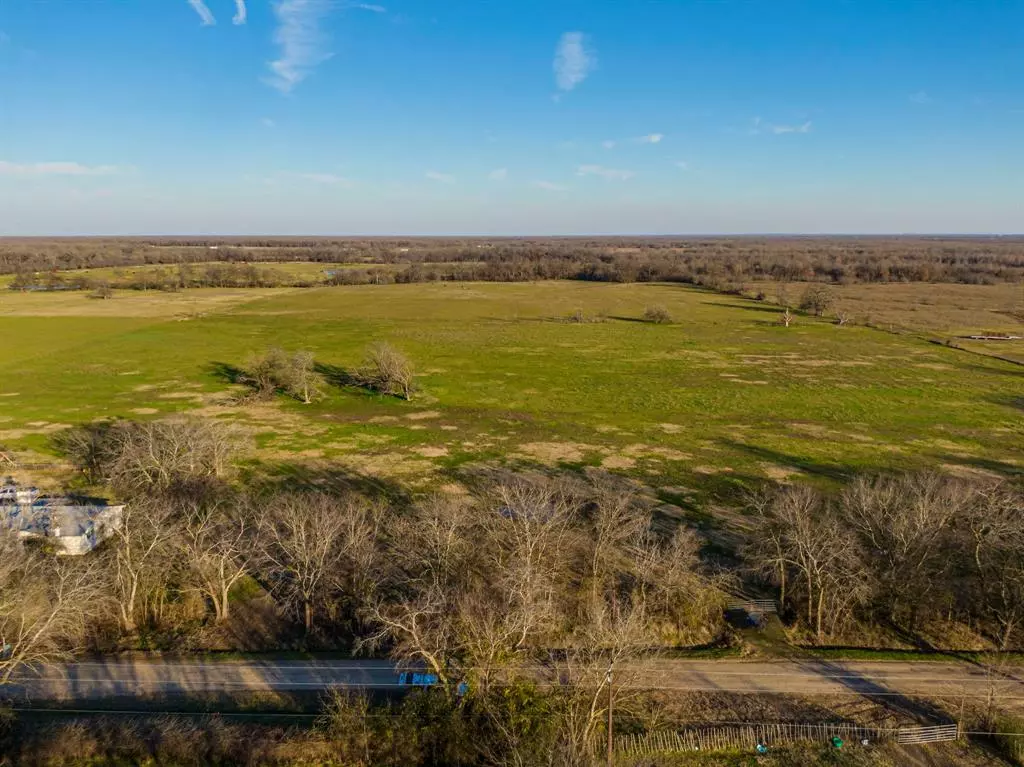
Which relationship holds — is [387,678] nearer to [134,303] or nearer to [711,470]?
[711,470]

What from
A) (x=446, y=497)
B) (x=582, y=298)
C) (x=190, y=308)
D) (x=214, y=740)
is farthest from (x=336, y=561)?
(x=582, y=298)

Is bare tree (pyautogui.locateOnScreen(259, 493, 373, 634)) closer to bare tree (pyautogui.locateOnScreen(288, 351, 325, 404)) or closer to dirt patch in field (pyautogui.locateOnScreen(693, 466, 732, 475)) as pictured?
dirt patch in field (pyautogui.locateOnScreen(693, 466, 732, 475))

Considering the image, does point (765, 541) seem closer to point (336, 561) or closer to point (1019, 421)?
point (336, 561)

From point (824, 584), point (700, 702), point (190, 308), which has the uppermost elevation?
point (190, 308)

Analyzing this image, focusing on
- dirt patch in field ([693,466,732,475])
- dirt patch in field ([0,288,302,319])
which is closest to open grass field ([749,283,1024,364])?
dirt patch in field ([693,466,732,475])

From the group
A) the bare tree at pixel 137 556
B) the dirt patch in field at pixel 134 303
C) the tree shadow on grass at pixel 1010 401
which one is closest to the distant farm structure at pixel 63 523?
the bare tree at pixel 137 556

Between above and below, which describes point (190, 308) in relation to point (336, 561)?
above
